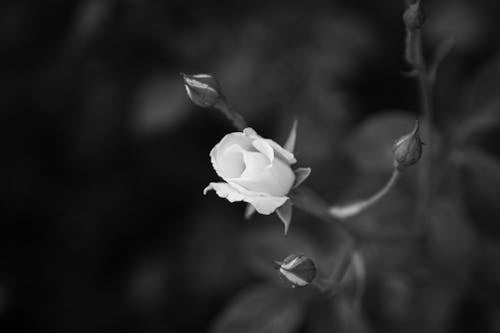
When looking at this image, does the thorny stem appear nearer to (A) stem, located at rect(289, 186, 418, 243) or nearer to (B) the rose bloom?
(A) stem, located at rect(289, 186, 418, 243)

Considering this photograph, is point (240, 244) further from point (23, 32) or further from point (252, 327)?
point (23, 32)

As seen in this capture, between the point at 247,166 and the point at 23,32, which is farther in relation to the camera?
the point at 23,32

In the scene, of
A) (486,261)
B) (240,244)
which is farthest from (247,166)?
(486,261)

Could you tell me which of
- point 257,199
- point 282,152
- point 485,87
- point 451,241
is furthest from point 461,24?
point 257,199

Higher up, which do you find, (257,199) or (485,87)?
(257,199)

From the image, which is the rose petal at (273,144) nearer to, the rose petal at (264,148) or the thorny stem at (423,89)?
the rose petal at (264,148)

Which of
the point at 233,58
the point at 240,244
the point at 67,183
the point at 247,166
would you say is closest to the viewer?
the point at 247,166

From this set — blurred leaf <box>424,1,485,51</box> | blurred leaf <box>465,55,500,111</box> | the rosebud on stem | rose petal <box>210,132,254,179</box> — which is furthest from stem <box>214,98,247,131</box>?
blurred leaf <box>424,1,485,51</box>

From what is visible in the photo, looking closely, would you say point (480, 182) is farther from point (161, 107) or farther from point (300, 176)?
point (161, 107)
